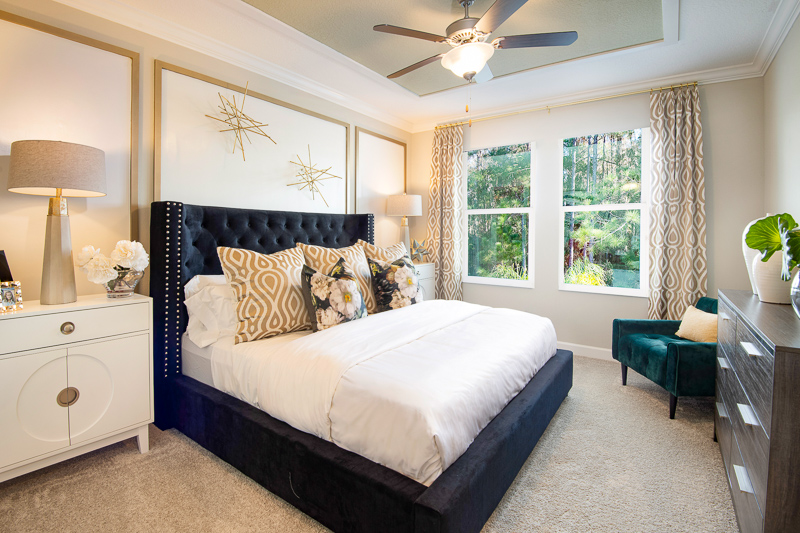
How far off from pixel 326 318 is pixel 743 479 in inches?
78.0

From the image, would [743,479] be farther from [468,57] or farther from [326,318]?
[468,57]

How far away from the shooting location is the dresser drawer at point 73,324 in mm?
1745

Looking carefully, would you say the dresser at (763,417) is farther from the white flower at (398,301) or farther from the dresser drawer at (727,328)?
the white flower at (398,301)

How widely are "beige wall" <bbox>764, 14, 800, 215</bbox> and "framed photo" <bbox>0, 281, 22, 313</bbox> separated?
171 inches

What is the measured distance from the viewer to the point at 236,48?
Answer: 2.94 meters

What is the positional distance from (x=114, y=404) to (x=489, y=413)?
1943mm

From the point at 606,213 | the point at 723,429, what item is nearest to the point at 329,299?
the point at 723,429

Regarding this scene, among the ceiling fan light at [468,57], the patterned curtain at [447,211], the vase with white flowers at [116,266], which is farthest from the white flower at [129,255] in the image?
the patterned curtain at [447,211]

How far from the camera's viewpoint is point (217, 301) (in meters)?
2.41

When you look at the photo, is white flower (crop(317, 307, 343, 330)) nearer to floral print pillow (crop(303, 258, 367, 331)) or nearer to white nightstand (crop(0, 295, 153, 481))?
floral print pillow (crop(303, 258, 367, 331))

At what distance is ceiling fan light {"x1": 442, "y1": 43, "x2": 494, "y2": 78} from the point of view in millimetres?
2129

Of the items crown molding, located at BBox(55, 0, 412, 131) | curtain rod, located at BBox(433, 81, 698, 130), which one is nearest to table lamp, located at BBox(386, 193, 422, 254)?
curtain rod, located at BBox(433, 81, 698, 130)

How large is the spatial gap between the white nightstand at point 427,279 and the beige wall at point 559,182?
1.38 ft

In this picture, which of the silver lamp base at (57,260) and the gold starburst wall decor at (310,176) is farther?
the gold starburst wall decor at (310,176)
